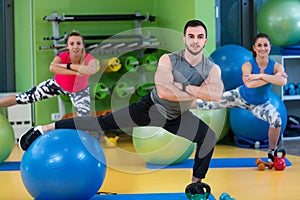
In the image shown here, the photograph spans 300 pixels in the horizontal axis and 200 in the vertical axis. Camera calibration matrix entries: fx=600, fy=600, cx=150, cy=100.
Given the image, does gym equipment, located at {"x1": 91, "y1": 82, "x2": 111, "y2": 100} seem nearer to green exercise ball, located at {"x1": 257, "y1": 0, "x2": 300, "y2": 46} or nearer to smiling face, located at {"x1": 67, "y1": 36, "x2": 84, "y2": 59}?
smiling face, located at {"x1": 67, "y1": 36, "x2": 84, "y2": 59}

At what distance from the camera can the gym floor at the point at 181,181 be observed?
192 inches

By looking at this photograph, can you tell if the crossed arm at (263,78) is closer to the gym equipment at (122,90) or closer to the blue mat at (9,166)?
the gym equipment at (122,90)

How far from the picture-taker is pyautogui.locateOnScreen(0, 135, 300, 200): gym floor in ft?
16.0

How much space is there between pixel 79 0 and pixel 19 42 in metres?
1.06

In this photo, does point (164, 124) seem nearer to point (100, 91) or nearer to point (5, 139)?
point (5, 139)

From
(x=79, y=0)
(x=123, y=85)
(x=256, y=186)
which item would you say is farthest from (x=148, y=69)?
(x=256, y=186)

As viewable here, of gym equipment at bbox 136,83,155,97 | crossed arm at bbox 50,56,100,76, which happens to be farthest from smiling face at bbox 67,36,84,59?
gym equipment at bbox 136,83,155,97

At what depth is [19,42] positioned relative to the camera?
28.2 ft

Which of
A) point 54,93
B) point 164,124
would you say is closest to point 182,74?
point 164,124

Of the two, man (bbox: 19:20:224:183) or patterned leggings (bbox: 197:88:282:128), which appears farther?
patterned leggings (bbox: 197:88:282:128)

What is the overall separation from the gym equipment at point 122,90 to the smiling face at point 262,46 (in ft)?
7.58

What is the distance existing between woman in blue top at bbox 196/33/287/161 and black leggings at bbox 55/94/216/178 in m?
1.75

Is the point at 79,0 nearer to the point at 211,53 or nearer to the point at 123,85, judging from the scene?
the point at 123,85

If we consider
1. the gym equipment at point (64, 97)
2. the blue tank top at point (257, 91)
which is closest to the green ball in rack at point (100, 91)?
the gym equipment at point (64, 97)
